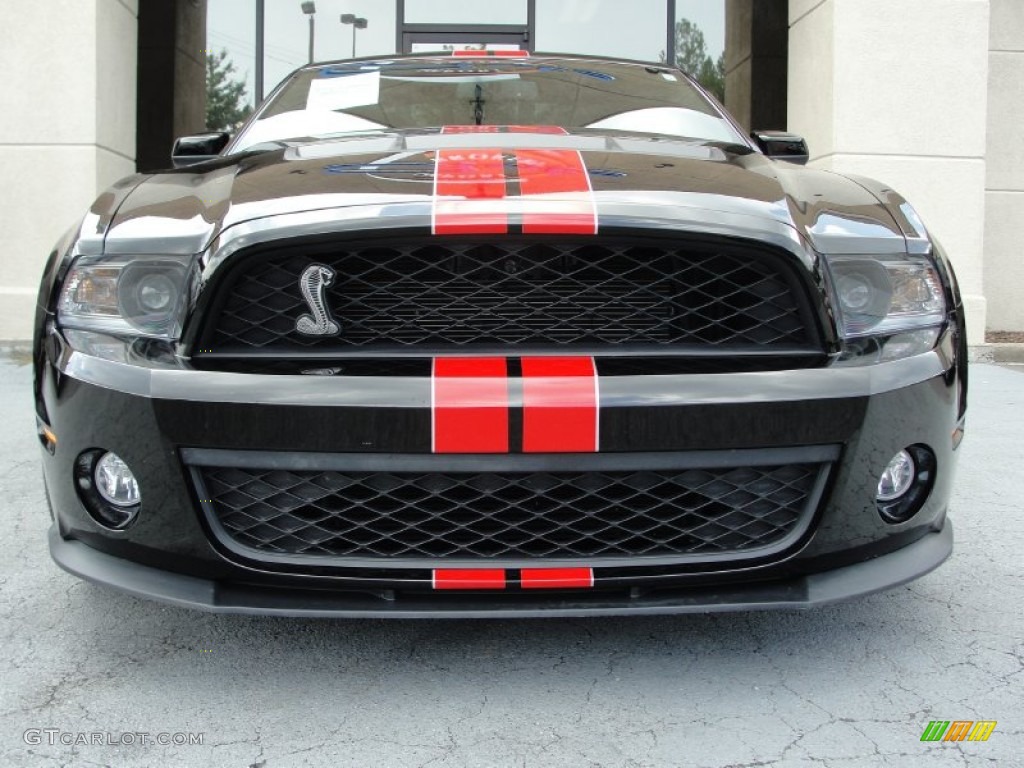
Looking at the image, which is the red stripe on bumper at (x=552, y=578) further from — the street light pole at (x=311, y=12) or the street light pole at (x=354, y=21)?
the street light pole at (x=311, y=12)

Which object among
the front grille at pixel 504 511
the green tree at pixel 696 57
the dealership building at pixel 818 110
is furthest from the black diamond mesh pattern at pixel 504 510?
the green tree at pixel 696 57

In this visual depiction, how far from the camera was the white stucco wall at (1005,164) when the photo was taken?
7.30m

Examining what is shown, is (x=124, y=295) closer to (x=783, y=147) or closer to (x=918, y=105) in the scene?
(x=783, y=147)

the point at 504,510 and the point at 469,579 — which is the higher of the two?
the point at 504,510

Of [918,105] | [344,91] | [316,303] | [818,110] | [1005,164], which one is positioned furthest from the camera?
[1005,164]

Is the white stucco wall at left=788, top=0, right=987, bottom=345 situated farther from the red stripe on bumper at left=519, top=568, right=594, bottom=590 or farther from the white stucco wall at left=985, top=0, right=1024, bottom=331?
the red stripe on bumper at left=519, top=568, right=594, bottom=590

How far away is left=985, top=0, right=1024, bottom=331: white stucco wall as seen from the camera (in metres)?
7.30

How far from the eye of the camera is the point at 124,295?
1.74m

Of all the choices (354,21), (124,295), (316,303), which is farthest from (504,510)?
(354,21)

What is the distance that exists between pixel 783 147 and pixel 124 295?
194cm

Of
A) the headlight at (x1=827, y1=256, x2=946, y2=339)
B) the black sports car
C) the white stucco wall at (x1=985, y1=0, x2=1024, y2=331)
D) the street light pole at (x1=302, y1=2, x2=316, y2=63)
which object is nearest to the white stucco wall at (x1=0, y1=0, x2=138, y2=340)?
the street light pole at (x1=302, y1=2, x2=316, y2=63)

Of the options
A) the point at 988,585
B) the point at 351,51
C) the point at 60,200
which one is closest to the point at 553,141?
the point at 988,585

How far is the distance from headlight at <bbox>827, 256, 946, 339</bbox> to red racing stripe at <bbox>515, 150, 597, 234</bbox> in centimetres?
47

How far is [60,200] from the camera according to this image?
20.2 ft
